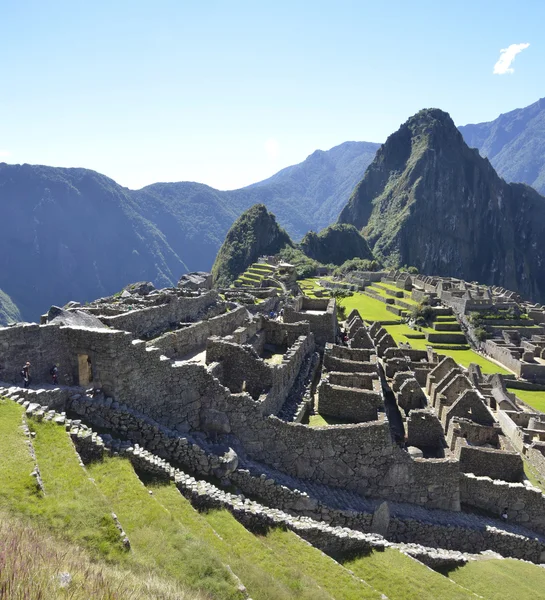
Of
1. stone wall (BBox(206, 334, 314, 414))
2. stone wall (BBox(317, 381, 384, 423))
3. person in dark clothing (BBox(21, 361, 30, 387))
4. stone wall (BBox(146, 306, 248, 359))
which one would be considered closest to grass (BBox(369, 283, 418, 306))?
stone wall (BBox(146, 306, 248, 359))

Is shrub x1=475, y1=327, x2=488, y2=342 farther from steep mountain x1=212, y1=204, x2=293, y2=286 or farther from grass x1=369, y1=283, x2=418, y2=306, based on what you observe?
steep mountain x1=212, y1=204, x2=293, y2=286

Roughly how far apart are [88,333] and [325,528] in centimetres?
880

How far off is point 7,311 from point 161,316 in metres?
98.1

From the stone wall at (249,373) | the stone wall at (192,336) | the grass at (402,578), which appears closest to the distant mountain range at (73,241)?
the stone wall at (192,336)

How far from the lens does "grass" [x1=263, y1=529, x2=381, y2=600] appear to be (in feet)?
34.1

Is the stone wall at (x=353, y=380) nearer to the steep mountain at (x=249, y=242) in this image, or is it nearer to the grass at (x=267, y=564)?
the grass at (x=267, y=564)

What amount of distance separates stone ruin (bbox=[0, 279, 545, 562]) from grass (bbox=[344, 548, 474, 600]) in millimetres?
637

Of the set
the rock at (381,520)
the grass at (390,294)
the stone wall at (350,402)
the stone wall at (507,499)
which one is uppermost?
the stone wall at (350,402)

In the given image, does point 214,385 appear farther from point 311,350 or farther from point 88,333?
point 311,350

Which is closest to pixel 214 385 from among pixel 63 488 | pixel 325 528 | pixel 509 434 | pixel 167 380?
pixel 167 380

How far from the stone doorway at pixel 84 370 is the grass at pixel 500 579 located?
499 inches

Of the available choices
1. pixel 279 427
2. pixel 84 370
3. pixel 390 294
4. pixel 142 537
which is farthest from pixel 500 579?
pixel 390 294

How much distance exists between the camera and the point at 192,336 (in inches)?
817

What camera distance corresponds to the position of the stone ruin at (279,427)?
1266 cm
